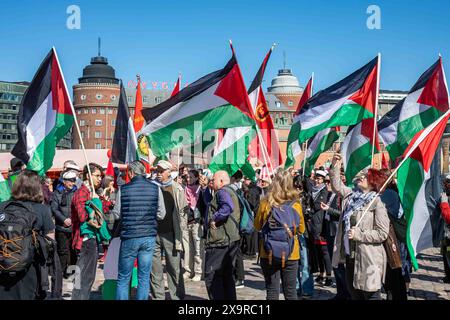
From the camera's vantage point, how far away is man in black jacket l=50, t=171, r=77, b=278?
9844mm

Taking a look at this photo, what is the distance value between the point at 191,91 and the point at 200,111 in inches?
13.2

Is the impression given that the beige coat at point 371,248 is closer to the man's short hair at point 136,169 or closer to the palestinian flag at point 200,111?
the man's short hair at point 136,169

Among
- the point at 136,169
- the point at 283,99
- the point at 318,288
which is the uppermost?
the point at 283,99

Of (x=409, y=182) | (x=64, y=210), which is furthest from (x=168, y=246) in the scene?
(x=409, y=182)

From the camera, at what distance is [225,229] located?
25.7 ft

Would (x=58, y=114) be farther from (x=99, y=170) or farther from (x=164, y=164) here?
(x=164, y=164)

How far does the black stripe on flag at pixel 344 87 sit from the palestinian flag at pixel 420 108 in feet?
2.78

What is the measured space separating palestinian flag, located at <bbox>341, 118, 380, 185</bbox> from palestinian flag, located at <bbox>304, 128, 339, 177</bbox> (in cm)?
138

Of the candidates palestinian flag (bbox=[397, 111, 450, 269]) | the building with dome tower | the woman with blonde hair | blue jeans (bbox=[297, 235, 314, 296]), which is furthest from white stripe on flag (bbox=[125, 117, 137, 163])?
the building with dome tower

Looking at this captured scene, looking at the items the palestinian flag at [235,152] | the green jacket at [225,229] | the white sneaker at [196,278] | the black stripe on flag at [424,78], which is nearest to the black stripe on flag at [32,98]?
the green jacket at [225,229]

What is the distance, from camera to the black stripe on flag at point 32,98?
888cm

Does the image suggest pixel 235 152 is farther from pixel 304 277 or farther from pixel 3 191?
pixel 3 191
